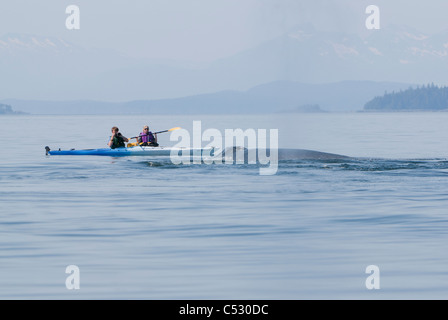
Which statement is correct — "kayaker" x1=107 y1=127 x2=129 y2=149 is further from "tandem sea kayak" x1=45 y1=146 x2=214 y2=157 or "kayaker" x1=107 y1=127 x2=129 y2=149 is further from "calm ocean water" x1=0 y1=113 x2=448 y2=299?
"calm ocean water" x1=0 y1=113 x2=448 y2=299

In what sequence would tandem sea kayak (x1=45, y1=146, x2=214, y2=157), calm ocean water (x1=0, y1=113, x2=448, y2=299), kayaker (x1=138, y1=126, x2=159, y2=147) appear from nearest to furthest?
calm ocean water (x1=0, y1=113, x2=448, y2=299) < tandem sea kayak (x1=45, y1=146, x2=214, y2=157) < kayaker (x1=138, y1=126, x2=159, y2=147)

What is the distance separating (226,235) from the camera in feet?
56.2

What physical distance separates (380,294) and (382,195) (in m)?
12.1

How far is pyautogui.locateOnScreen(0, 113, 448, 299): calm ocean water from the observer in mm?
12750

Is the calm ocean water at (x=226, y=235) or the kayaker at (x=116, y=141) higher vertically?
the kayaker at (x=116, y=141)

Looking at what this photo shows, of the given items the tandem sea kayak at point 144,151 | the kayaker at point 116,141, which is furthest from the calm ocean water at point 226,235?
the kayaker at point 116,141

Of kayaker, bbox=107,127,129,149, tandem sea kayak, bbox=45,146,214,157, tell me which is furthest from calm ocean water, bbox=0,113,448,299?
kayaker, bbox=107,127,129,149

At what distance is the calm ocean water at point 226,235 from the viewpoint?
41.8 ft

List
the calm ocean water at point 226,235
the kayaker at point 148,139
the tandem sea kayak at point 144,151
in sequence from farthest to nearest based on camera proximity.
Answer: the kayaker at point 148,139 → the tandem sea kayak at point 144,151 → the calm ocean water at point 226,235

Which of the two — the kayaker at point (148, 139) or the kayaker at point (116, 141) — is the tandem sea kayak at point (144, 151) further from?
the kayaker at point (148, 139)

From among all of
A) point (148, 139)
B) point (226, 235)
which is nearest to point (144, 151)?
point (148, 139)

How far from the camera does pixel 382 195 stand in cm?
2400

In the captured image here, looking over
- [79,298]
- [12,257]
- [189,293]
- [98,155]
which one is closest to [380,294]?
[189,293]
